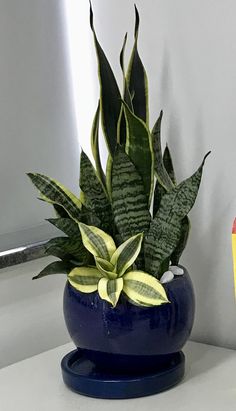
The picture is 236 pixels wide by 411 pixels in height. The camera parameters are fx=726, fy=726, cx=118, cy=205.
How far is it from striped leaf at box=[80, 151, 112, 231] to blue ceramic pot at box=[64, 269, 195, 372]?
0.11 metres

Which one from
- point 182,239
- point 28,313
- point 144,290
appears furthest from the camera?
point 28,313

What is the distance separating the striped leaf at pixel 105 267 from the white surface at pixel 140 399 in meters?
0.17

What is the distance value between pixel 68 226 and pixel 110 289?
0.38 feet

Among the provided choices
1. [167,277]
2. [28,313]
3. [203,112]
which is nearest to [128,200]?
[167,277]

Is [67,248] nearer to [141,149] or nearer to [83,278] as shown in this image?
[83,278]

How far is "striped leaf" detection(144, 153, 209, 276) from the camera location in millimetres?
1011

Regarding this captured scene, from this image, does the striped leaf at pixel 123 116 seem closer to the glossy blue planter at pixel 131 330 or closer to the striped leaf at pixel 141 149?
the striped leaf at pixel 141 149

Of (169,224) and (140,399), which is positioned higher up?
(169,224)

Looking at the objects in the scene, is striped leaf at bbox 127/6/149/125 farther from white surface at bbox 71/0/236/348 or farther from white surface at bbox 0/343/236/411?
white surface at bbox 0/343/236/411

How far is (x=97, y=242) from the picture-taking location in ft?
3.32

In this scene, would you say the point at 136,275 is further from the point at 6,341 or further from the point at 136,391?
the point at 6,341

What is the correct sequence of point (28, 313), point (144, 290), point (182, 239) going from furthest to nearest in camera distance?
point (28, 313) → point (182, 239) → point (144, 290)

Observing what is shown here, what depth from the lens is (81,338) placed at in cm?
103

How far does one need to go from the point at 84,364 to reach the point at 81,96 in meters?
0.53
